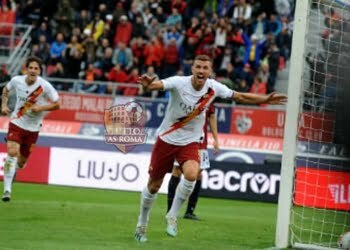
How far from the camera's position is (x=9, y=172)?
Answer: 17.5 m

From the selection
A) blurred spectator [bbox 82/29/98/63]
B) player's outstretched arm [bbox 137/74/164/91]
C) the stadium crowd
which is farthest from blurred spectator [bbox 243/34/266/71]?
player's outstretched arm [bbox 137/74/164/91]

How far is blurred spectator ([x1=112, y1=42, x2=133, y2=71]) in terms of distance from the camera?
1234 inches

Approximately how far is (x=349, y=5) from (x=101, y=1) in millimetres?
21120

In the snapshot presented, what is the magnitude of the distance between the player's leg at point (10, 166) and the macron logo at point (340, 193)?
19.0ft

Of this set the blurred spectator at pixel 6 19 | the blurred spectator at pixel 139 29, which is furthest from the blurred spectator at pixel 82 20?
the blurred spectator at pixel 6 19

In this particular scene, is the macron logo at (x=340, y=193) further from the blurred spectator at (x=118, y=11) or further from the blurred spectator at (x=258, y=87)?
the blurred spectator at (x=118, y=11)

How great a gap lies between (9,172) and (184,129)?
5.44 meters

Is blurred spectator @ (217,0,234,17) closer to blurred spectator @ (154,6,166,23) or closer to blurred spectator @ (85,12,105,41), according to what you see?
blurred spectator @ (154,6,166,23)

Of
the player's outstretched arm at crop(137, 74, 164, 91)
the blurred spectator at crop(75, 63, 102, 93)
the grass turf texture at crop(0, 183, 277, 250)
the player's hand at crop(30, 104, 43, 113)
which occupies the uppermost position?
the blurred spectator at crop(75, 63, 102, 93)

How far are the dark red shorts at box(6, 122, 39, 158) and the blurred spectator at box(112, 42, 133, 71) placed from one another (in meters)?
13.3

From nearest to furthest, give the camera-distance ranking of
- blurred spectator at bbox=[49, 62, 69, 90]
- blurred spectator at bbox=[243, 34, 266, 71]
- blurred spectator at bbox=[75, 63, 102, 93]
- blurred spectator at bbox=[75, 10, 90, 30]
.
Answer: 1. blurred spectator at bbox=[75, 63, 102, 93]
2. blurred spectator at bbox=[49, 62, 69, 90]
3. blurred spectator at bbox=[243, 34, 266, 71]
4. blurred spectator at bbox=[75, 10, 90, 30]

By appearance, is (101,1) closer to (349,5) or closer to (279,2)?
(279,2)

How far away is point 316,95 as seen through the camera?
626 inches

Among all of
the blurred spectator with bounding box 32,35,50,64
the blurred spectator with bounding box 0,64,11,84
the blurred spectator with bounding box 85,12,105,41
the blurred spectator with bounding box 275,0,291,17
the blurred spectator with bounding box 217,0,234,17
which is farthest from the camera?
the blurred spectator with bounding box 85,12,105,41
